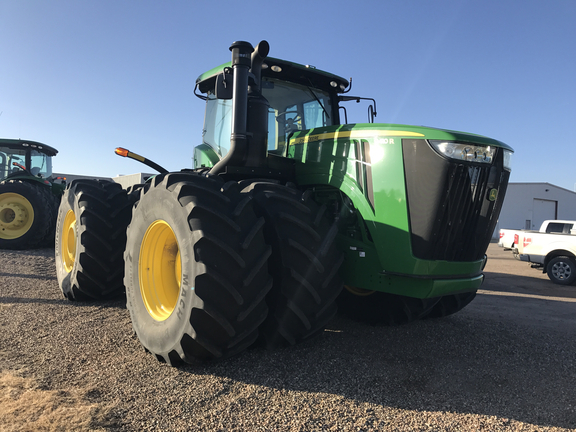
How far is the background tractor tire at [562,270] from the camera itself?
970 cm

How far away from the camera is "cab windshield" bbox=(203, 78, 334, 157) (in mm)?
4324

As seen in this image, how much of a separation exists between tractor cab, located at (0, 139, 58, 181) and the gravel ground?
26.4 feet

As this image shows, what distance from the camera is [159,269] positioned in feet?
11.6

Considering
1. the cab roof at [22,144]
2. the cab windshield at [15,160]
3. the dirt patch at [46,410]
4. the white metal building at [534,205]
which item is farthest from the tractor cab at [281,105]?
the white metal building at [534,205]

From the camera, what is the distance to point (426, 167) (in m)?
3.09

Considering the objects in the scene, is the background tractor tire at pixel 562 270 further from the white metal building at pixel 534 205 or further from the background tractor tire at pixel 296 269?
the white metal building at pixel 534 205

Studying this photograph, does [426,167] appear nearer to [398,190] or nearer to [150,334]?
[398,190]

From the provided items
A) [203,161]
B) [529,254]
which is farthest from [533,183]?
[203,161]

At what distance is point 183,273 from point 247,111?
4.99ft

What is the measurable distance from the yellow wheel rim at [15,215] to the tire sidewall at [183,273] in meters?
7.84

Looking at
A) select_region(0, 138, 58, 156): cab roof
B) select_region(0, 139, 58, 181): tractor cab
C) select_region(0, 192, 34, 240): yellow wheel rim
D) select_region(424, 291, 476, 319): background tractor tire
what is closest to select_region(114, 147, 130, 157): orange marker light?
select_region(424, 291, 476, 319): background tractor tire

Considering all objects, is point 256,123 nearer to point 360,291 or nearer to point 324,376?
point 360,291

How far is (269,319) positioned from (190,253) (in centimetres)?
76

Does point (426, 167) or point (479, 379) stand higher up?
point (426, 167)
